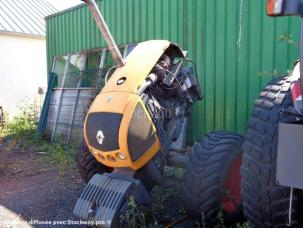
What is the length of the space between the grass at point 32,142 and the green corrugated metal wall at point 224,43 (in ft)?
7.75

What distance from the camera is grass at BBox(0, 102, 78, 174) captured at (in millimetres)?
6453

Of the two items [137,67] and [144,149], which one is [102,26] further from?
[144,149]

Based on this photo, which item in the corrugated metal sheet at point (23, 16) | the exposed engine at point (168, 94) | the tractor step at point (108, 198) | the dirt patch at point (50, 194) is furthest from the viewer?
the corrugated metal sheet at point (23, 16)

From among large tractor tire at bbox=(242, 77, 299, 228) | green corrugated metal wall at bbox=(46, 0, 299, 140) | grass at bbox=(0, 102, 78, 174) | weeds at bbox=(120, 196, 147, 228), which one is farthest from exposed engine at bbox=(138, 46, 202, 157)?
grass at bbox=(0, 102, 78, 174)

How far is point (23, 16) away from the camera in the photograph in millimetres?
15672

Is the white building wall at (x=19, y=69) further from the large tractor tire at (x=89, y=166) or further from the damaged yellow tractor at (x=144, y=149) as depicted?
the damaged yellow tractor at (x=144, y=149)

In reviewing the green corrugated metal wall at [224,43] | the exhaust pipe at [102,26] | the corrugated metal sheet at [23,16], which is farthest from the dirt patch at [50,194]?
the corrugated metal sheet at [23,16]

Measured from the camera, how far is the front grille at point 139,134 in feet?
9.87

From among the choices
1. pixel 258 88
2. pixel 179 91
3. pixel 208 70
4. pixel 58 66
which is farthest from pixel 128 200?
pixel 58 66

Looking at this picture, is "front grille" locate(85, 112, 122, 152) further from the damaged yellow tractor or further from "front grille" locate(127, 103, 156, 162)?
"front grille" locate(127, 103, 156, 162)

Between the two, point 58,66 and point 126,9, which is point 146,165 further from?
point 58,66

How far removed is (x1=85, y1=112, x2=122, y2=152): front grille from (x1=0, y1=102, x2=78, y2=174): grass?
2.57m

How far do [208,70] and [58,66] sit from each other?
5.21 metres

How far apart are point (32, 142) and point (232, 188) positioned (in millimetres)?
6277
